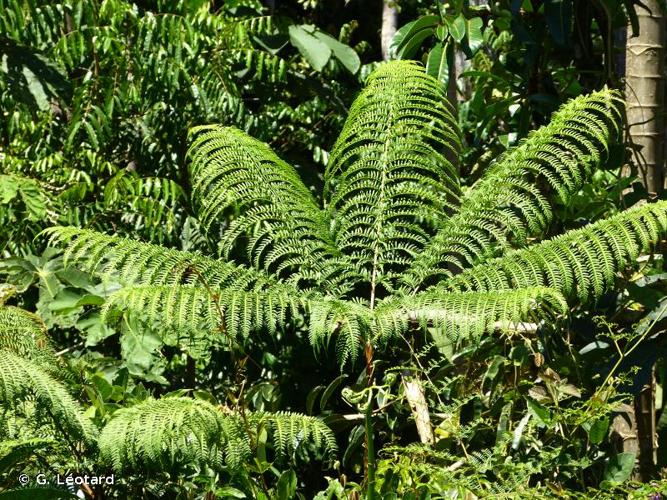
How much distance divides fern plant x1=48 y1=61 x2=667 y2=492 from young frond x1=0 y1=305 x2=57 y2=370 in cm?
29

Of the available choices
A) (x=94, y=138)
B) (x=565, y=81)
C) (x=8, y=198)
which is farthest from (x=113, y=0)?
(x=565, y=81)

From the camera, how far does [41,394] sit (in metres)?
2.22

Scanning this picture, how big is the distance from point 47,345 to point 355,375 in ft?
4.24

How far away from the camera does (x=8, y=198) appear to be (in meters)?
3.41

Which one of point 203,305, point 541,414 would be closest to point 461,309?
point 541,414

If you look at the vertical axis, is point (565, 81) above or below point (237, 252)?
above

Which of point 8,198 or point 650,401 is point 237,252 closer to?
point 8,198

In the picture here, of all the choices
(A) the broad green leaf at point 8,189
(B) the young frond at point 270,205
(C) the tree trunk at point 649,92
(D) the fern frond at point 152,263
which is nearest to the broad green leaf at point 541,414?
(B) the young frond at point 270,205

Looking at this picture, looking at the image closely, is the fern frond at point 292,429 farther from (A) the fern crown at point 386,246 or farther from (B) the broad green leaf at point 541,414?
(B) the broad green leaf at point 541,414

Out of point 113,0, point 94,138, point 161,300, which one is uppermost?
point 113,0

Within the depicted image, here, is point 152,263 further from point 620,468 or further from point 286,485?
point 620,468

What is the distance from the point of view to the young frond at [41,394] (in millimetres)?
2168

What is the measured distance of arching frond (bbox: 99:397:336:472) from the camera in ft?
6.77

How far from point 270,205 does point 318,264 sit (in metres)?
0.23
